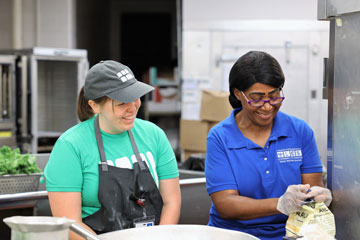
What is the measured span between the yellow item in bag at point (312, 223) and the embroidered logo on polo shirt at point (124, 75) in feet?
2.43

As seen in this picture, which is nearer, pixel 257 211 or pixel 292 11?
pixel 257 211

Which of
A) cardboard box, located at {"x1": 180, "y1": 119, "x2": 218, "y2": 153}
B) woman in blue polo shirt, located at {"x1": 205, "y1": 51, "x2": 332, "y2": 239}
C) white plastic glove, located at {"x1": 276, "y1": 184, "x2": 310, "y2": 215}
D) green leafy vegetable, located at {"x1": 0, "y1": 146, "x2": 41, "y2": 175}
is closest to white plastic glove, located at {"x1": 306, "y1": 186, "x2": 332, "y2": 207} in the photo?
white plastic glove, located at {"x1": 276, "y1": 184, "x2": 310, "y2": 215}

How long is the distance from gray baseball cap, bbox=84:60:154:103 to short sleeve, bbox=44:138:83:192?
0.20 m

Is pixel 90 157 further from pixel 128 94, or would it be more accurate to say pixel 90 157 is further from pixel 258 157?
pixel 258 157

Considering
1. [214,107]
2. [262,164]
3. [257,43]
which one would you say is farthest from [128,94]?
[257,43]

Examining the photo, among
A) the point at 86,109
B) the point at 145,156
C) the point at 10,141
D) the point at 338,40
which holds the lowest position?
the point at 10,141

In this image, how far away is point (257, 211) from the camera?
173 centimetres

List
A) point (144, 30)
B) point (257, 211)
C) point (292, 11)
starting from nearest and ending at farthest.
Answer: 1. point (257, 211)
2. point (292, 11)
3. point (144, 30)

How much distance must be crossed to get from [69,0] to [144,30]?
610 cm

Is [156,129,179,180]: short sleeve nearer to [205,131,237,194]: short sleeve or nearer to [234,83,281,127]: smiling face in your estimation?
[205,131,237,194]: short sleeve

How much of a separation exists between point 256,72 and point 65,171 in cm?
73

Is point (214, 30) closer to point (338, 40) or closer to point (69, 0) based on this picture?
point (69, 0)

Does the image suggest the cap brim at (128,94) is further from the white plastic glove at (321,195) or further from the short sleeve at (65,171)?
the white plastic glove at (321,195)

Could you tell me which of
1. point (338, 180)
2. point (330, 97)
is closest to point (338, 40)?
point (330, 97)
